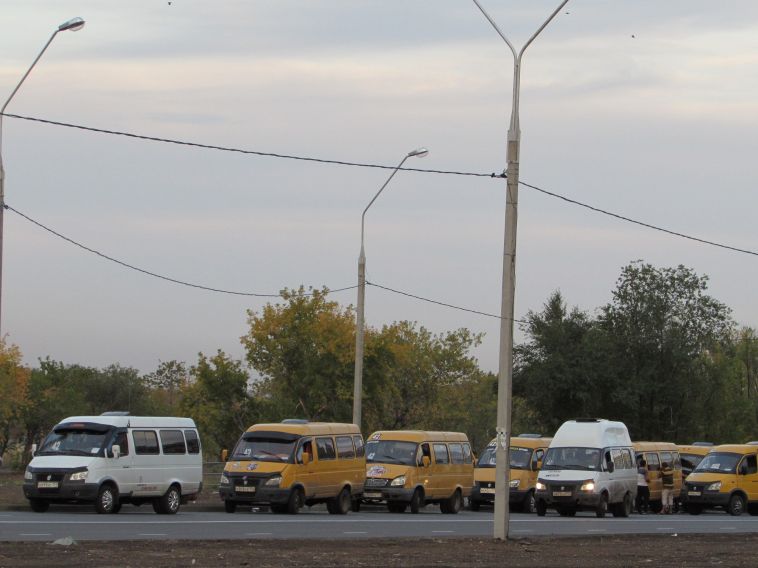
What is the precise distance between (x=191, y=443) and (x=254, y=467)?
5.59 ft

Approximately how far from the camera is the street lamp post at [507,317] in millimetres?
23875

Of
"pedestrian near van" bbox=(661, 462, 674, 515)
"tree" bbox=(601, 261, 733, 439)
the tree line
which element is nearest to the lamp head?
"pedestrian near van" bbox=(661, 462, 674, 515)

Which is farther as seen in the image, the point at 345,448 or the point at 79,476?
the point at 345,448

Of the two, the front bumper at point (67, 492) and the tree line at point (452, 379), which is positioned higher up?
the tree line at point (452, 379)

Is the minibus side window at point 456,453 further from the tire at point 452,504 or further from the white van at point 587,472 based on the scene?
the white van at point 587,472

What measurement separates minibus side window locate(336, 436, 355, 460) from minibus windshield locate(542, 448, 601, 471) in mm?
6408

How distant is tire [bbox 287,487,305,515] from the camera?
1261 inches

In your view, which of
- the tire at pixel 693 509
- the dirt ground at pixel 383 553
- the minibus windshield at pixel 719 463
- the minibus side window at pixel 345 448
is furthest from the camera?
the tire at pixel 693 509

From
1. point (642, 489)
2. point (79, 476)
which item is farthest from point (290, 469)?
point (642, 489)

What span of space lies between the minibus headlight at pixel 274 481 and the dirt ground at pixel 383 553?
8.11 m

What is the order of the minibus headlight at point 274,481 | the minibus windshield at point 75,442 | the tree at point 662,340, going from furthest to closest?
the tree at point 662,340 < the minibus headlight at point 274,481 < the minibus windshield at point 75,442

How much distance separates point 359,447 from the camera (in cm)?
3472

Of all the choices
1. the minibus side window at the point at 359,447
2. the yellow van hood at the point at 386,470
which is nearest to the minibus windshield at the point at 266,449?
the minibus side window at the point at 359,447

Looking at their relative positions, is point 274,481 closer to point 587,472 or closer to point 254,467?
point 254,467
